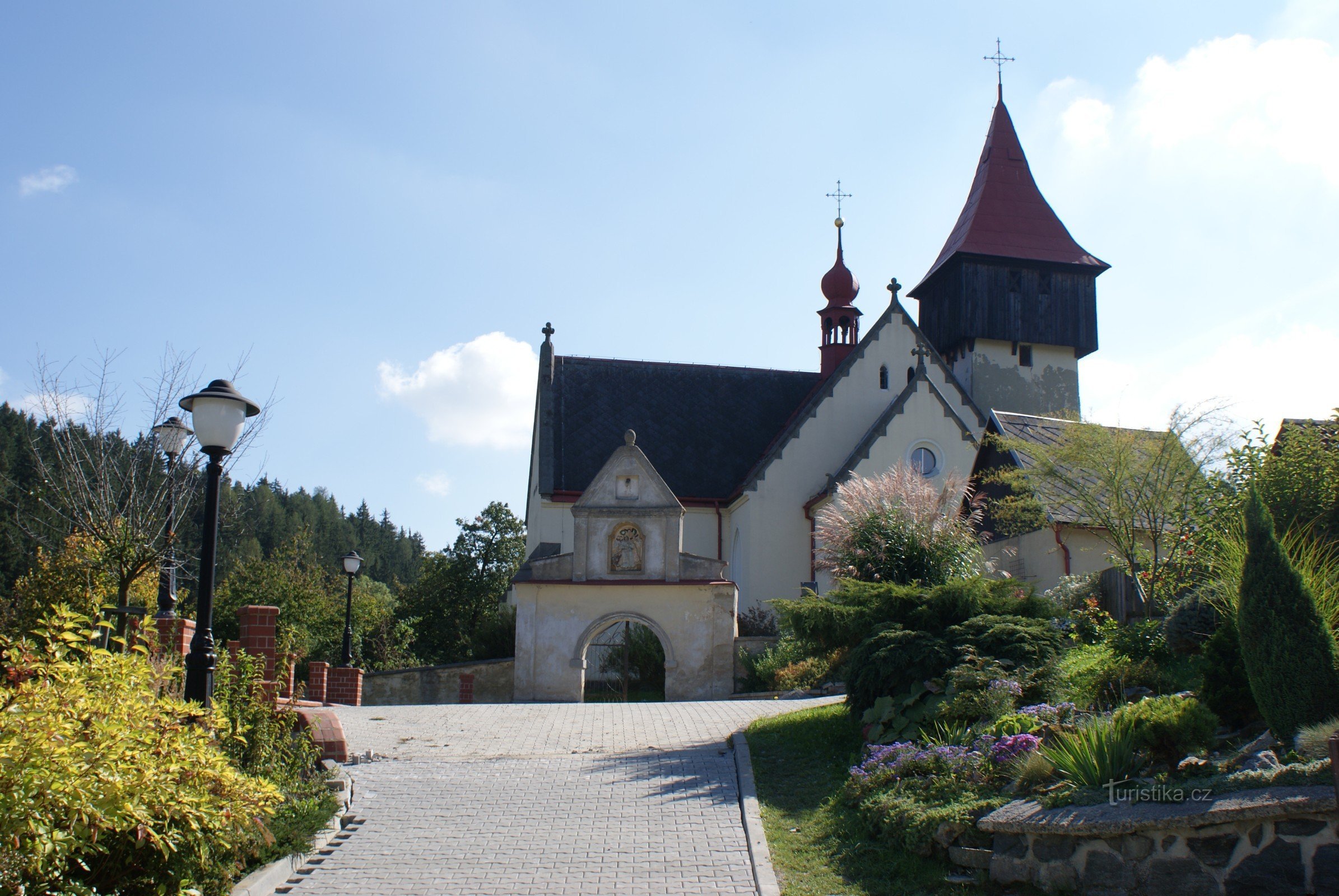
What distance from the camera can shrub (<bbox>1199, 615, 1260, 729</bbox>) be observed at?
27.6 feet

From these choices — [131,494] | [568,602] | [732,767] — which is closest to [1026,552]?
[568,602]

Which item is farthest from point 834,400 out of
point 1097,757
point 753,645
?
point 1097,757

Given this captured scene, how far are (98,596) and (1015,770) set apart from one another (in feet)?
46.9

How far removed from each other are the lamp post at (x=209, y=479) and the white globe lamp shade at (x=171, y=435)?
4.56 m

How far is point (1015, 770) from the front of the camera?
314 inches

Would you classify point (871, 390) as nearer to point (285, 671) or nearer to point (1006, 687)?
point (1006, 687)

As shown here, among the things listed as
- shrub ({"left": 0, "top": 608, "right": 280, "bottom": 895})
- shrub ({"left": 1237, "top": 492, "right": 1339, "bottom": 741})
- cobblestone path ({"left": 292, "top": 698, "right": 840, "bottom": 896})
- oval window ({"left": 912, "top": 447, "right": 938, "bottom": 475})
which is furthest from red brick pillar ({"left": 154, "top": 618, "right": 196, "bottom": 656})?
oval window ({"left": 912, "top": 447, "right": 938, "bottom": 475})

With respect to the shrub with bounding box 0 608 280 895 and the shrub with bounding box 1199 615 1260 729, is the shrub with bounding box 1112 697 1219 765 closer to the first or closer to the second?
the shrub with bounding box 1199 615 1260 729

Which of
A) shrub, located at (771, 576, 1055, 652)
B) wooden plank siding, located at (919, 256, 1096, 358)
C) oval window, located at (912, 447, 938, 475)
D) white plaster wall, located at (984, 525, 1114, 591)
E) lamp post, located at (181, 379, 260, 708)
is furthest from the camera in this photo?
wooden plank siding, located at (919, 256, 1096, 358)

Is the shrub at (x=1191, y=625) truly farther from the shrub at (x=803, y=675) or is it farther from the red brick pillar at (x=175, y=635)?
the red brick pillar at (x=175, y=635)

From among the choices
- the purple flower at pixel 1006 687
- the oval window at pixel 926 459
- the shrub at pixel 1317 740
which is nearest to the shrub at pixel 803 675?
the purple flower at pixel 1006 687

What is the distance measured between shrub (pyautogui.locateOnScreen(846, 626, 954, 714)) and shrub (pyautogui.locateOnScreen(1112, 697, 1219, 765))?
10.7ft

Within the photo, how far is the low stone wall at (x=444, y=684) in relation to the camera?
2203 cm

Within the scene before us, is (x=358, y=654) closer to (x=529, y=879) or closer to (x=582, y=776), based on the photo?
(x=582, y=776)
